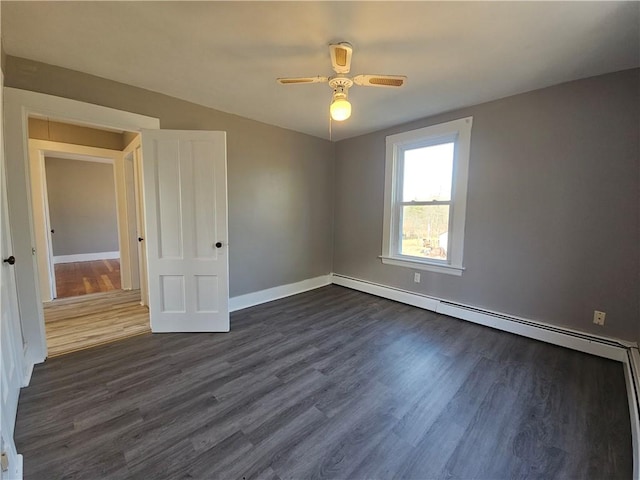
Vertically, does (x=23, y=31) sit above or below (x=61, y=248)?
above

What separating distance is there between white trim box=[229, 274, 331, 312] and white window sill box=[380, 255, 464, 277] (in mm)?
1208

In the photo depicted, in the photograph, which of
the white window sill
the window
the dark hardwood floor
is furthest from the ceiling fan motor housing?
the white window sill

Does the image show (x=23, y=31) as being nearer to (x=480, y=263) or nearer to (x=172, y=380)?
(x=172, y=380)

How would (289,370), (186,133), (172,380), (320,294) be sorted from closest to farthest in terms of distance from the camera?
(172,380) → (289,370) → (186,133) → (320,294)

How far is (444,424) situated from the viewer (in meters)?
1.71

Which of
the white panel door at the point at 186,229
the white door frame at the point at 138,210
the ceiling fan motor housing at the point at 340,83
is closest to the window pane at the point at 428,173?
the ceiling fan motor housing at the point at 340,83

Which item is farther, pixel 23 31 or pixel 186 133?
pixel 186 133

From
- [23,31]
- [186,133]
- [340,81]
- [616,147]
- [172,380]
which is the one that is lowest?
[172,380]

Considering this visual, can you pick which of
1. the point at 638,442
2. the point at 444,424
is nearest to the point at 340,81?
the point at 444,424

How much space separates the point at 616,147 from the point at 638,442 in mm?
2244

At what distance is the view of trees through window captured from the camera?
346 cm

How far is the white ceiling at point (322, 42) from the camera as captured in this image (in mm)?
1660

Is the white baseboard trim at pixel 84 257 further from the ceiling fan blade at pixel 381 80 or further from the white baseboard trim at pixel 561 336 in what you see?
the ceiling fan blade at pixel 381 80

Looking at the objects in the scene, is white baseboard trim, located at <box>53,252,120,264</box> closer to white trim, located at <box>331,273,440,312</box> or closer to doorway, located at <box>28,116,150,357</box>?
doorway, located at <box>28,116,150,357</box>
